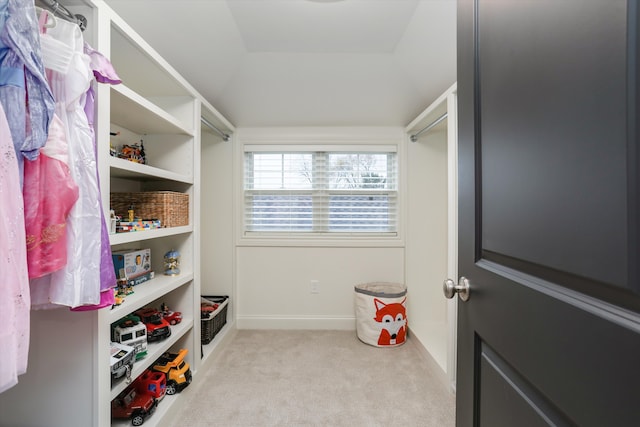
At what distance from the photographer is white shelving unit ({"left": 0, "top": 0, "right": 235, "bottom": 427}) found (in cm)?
108

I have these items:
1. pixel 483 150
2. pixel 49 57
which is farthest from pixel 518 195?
pixel 49 57

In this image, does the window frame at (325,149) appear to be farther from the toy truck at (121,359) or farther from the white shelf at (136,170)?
the toy truck at (121,359)

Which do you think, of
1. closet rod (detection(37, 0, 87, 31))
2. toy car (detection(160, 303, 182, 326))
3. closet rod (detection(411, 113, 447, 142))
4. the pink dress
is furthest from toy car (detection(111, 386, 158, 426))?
closet rod (detection(411, 113, 447, 142))

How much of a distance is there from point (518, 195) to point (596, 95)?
0.23 meters

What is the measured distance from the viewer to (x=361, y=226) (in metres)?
2.93

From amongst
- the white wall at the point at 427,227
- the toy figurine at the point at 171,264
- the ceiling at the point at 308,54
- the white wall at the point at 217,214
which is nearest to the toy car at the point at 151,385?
the toy figurine at the point at 171,264

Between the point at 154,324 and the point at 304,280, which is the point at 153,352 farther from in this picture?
the point at 304,280

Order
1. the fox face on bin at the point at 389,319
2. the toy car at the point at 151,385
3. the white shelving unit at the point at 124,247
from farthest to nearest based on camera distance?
the fox face on bin at the point at 389,319
the toy car at the point at 151,385
the white shelving unit at the point at 124,247

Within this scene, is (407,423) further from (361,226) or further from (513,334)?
(361,226)

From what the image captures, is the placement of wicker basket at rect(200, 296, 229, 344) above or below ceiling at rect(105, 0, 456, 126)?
below

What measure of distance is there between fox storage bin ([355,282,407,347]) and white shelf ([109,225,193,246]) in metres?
1.54

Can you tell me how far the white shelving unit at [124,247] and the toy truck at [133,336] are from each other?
0.06 m

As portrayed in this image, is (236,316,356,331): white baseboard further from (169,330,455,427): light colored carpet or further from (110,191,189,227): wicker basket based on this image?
(110,191,189,227): wicker basket

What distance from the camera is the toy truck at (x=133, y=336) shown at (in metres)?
1.42
